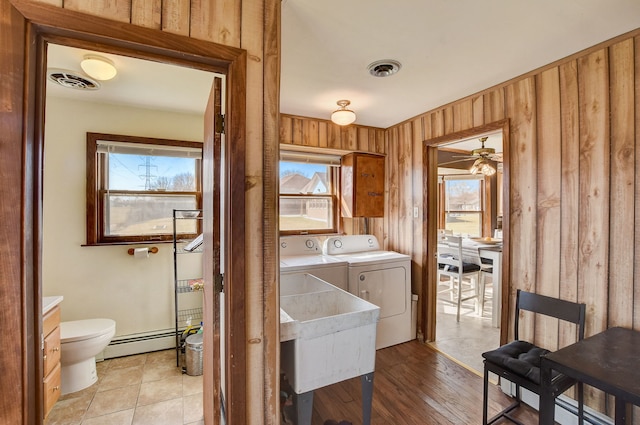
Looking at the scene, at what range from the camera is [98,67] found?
1933mm

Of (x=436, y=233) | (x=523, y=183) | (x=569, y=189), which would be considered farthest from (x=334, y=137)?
(x=569, y=189)

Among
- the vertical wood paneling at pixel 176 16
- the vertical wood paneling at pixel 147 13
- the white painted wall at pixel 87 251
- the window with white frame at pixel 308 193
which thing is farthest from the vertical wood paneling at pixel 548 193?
the white painted wall at pixel 87 251

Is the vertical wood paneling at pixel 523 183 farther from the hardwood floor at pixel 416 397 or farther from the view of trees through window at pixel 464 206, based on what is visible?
the view of trees through window at pixel 464 206

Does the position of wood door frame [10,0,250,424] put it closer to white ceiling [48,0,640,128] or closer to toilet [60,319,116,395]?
white ceiling [48,0,640,128]

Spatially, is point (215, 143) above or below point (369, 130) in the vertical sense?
below

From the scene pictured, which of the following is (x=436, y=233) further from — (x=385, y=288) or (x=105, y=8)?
(x=105, y=8)

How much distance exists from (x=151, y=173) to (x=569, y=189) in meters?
3.55

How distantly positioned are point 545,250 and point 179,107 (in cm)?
334

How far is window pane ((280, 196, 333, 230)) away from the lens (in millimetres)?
3371

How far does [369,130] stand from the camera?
355cm

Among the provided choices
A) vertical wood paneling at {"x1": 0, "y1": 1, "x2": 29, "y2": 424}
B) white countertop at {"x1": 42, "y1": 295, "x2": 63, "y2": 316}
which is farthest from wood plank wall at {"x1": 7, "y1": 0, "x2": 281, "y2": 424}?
white countertop at {"x1": 42, "y1": 295, "x2": 63, "y2": 316}

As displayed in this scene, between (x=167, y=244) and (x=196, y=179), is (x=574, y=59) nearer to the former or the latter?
(x=196, y=179)

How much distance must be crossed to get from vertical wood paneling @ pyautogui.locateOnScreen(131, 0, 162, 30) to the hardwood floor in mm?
2368

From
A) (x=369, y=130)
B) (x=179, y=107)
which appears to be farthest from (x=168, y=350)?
(x=369, y=130)
